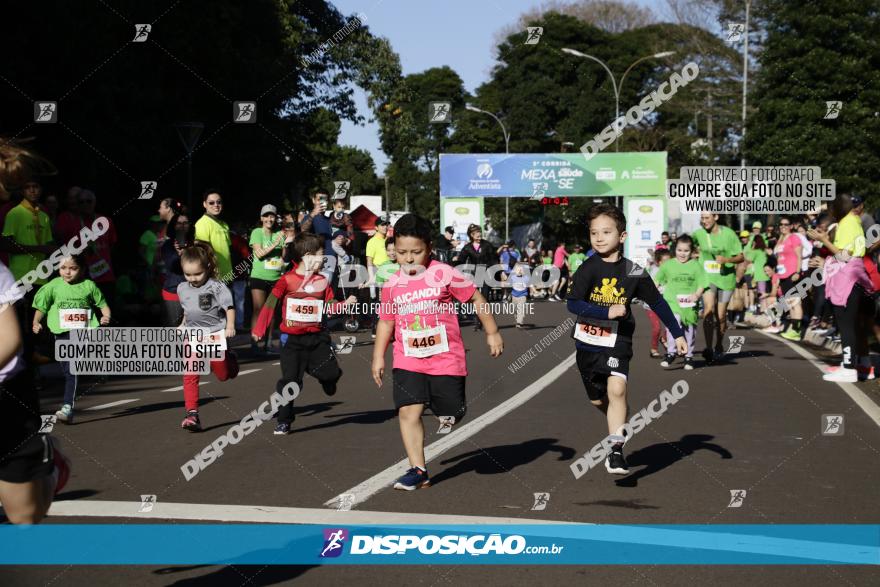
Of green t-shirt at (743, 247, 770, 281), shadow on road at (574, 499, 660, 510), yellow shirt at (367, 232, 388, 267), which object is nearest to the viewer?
shadow on road at (574, 499, 660, 510)

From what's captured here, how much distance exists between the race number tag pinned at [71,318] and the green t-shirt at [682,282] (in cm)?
Answer: 803

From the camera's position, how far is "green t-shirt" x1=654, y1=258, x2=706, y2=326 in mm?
15602

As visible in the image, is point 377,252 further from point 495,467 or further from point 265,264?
→ point 495,467

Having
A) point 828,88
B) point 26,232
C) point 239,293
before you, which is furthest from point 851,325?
point 828,88

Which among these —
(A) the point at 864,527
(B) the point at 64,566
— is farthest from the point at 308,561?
(A) the point at 864,527

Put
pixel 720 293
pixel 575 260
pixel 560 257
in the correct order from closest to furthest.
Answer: pixel 720 293
pixel 575 260
pixel 560 257

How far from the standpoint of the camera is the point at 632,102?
7856 centimetres

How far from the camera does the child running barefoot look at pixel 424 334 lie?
24.3 ft

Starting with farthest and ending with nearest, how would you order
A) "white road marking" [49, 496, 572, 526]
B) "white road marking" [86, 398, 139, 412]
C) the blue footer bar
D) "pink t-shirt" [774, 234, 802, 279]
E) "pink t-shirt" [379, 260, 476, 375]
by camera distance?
"pink t-shirt" [774, 234, 802, 279], "white road marking" [86, 398, 139, 412], "pink t-shirt" [379, 260, 476, 375], "white road marking" [49, 496, 572, 526], the blue footer bar

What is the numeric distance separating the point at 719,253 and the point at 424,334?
9742 mm

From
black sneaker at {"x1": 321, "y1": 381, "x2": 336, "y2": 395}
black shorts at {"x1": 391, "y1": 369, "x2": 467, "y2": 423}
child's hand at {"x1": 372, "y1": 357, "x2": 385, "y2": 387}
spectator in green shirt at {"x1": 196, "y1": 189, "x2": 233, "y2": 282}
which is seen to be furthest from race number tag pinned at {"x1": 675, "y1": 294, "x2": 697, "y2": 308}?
Result: child's hand at {"x1": 372, "y1": 357, "x2": 385, "y2": 387}

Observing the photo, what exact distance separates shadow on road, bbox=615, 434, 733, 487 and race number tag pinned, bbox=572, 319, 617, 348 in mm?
891

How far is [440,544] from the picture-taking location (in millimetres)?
5820

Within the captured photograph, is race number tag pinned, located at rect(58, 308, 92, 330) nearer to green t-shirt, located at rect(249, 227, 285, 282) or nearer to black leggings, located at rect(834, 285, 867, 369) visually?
green t-shirt, located at rect(249, 227, 285, 282)
